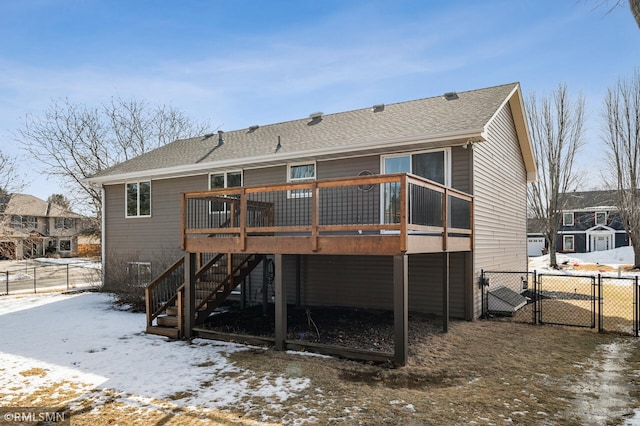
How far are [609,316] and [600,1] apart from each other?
7698mm

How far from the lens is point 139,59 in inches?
599

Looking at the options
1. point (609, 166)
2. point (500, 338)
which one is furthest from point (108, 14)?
point (609, 166)

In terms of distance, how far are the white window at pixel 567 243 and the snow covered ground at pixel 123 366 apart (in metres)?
37.9

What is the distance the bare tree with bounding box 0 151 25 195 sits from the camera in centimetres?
1959

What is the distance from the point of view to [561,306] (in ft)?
37.4

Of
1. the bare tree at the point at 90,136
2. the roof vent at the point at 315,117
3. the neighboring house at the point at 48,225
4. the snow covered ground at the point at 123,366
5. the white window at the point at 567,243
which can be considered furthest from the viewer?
the neighboring house at the point at 48,225

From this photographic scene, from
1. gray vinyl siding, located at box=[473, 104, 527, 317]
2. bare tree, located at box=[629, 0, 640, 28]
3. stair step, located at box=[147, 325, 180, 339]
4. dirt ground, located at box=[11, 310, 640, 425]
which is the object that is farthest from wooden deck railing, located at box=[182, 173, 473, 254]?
bare tree, located at box=[629, 0, 640, 28]

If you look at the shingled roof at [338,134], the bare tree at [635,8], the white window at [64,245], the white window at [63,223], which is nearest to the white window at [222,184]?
the shingled roof at [338,134]

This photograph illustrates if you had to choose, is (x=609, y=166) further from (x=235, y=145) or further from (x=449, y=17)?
(x=235, y=145)

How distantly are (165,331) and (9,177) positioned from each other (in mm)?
17231

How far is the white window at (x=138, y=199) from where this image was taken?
14078 millimetres

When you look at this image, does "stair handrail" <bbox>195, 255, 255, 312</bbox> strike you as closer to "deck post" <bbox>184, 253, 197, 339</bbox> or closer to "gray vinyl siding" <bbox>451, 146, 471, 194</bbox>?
"deck post" <bbox>184, 253, 197, 339</bbox>

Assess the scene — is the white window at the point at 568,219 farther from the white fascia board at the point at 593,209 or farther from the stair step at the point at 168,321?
the stair step at the point at 168,321

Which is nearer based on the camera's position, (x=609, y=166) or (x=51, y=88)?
(x=51, y=88)
